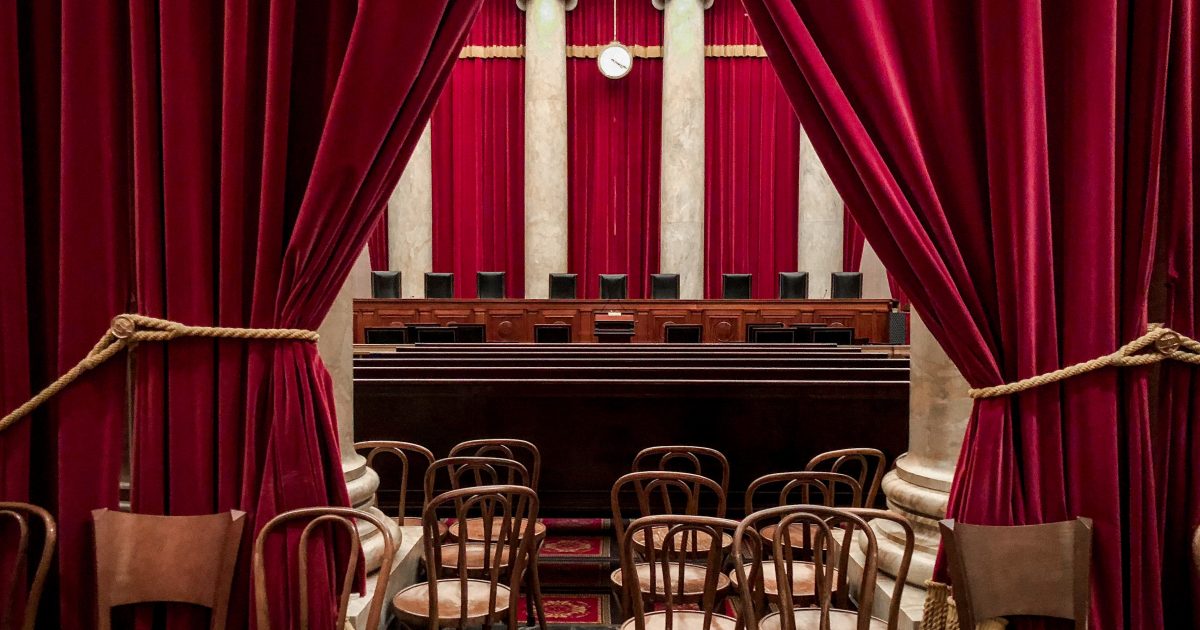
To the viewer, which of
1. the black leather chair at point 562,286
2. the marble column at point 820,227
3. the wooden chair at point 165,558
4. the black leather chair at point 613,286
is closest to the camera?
the wooden chair at point 165,558

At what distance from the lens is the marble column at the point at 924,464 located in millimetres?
2115

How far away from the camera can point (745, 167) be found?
1016cm

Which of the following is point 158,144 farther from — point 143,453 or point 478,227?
point 478,227

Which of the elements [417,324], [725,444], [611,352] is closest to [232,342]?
[725,444]

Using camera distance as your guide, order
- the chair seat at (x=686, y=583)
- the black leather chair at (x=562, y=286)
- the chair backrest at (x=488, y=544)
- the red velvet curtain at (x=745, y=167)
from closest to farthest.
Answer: the chair backrest at (x=488, y=544)
the chair seat at (x=686, y=583)
the black leather chair at (x=562, y=286)
the red velvet curtain at (x=745, y=167)

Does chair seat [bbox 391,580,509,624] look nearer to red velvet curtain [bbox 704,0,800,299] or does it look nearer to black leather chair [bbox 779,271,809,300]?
black leather chair [bbox 779,271,809,300]

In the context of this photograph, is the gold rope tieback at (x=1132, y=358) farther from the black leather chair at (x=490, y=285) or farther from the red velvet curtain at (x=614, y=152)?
the red velvet curtain at (x=614, y=152)

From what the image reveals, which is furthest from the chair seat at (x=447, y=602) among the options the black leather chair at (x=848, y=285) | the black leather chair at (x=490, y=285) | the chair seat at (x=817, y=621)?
the black leather chair at (x=848, y=285)

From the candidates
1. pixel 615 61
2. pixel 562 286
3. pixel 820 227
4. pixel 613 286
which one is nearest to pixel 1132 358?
pixel 613 286

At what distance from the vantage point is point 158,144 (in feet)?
6.18

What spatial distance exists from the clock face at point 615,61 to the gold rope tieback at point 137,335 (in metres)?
8.40

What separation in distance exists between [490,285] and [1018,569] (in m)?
7.56

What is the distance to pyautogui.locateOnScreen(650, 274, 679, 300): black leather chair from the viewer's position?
8859mm

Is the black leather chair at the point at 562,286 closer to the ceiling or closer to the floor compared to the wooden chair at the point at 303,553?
closer to the ceiling
